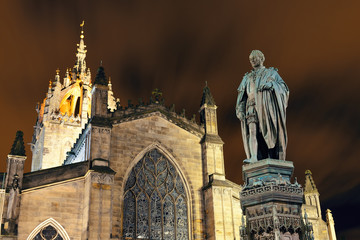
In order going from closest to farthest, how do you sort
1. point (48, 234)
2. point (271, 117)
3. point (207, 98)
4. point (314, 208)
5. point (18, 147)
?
point (271, 117), point (48, 234), point (18, 147), point (207, 98), point (314, 208)

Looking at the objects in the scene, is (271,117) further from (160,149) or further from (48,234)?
(160,149)

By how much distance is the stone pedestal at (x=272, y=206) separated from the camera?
5207 mm

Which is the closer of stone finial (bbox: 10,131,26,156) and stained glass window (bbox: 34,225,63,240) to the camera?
stained glass window (bbox: 34,225,63,240)

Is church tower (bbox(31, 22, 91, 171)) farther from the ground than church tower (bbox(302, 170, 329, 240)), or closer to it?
farther from the ground

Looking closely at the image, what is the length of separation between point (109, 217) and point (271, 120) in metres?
13.4

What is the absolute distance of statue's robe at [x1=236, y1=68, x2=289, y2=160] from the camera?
235 inches

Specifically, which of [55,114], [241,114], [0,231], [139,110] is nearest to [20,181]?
[0,231]

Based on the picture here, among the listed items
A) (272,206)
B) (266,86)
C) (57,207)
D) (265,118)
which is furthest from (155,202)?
(272,206)

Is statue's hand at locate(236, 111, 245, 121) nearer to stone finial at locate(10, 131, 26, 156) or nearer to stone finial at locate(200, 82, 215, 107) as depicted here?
stone finial at locate(10, 131, 26, 156)

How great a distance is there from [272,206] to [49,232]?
14.3 meters

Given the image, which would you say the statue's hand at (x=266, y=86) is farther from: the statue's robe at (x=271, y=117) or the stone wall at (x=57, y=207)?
the stone wall at (x=57, y=207)

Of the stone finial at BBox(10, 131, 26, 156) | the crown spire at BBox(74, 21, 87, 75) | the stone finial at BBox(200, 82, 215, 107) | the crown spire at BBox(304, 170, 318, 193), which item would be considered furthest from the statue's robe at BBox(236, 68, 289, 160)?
the crown spire at BBox(74, 21, 87, 75)

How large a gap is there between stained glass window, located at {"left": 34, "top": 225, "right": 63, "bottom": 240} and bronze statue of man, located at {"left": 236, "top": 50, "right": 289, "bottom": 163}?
13.7 meters

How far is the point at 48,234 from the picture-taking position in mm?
17406
